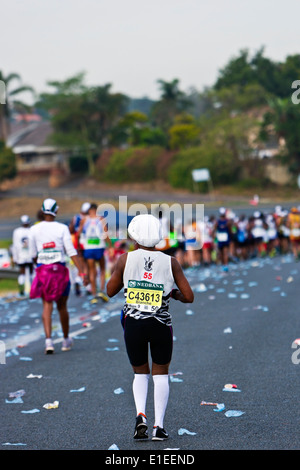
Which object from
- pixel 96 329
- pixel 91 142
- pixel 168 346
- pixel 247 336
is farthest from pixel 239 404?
pixel 91 142

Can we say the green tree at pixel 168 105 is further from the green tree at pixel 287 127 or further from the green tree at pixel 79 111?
the green tree at pixel 287 127

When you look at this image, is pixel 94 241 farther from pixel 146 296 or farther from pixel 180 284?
pixel 146 296

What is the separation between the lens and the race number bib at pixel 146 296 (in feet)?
21.1

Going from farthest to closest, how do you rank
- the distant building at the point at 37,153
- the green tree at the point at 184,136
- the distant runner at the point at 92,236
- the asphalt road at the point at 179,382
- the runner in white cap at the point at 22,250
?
the distant building at the point at 37,153, the green tree at the point at 184,136, the runner in white cap at the point at 22,250, the distant runner at the point at 92,236, the asphalt road at the point at 179,382

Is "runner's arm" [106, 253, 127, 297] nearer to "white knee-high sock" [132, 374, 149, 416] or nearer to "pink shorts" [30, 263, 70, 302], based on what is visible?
"white knee-high sock" [132, 374, 149, 416]

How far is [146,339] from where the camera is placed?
647 cm

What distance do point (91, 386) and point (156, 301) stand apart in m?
2.60

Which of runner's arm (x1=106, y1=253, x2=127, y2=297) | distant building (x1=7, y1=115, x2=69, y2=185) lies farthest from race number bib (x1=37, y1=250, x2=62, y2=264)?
distant building (x1=7, y1=115, x2=69, y2=185)

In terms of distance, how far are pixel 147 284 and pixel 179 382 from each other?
2.58 m

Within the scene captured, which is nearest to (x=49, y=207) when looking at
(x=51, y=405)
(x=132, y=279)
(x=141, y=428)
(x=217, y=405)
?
(x=51, y=405)

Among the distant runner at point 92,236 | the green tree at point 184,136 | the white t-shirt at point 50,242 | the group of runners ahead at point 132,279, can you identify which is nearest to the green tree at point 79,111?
the green tree at point 184,136

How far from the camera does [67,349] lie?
11.1 meters

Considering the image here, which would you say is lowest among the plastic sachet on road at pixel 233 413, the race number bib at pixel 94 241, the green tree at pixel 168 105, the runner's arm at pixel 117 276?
the plastic sachet on road at pixel 233 413

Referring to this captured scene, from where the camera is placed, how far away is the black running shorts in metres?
6.44
